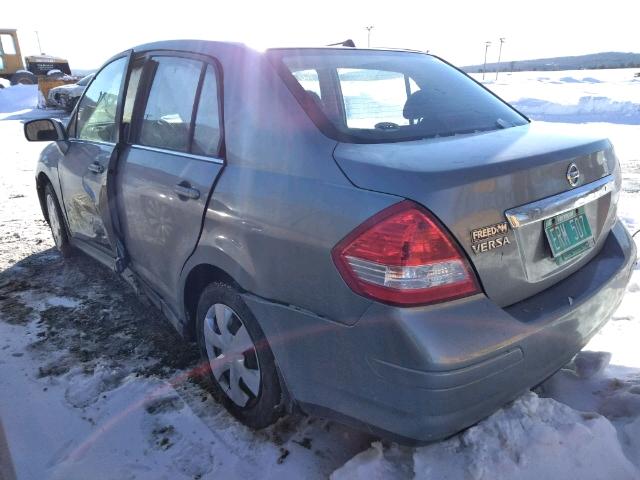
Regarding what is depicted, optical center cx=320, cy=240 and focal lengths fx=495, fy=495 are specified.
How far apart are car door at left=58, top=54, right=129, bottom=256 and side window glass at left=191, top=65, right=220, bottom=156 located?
0.94 metres

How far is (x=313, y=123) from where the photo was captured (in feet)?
6.23

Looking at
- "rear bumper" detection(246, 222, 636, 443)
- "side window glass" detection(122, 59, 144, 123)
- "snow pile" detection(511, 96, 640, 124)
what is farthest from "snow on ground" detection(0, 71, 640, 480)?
"snow pile" detection(511, 96, 640, 124)

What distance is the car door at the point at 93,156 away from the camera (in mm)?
3189

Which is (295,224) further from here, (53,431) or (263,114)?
(53,431)

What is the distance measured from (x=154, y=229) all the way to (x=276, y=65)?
114 centimetres

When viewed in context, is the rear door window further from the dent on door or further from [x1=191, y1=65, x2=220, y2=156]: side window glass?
the dent on door

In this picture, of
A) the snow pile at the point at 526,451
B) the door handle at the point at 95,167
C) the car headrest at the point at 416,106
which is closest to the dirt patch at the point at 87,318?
the door handle at the point at 95,167

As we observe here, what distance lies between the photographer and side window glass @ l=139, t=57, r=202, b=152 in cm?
247

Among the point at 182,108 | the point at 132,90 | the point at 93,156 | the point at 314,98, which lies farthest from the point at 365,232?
the point at 93,156

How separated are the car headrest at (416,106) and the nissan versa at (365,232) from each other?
13 millimetres

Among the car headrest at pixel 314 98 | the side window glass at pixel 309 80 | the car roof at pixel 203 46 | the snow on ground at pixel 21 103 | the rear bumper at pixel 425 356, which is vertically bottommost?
the snow on ground at pixel 21 103

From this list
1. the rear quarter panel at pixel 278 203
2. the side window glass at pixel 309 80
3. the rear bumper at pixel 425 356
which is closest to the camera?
the rear bumper at pixel 425 356

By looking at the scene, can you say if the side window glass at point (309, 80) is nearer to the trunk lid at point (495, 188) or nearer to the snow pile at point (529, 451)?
the trunk lid at point (495, 188)

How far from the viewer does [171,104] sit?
263 centimetres
